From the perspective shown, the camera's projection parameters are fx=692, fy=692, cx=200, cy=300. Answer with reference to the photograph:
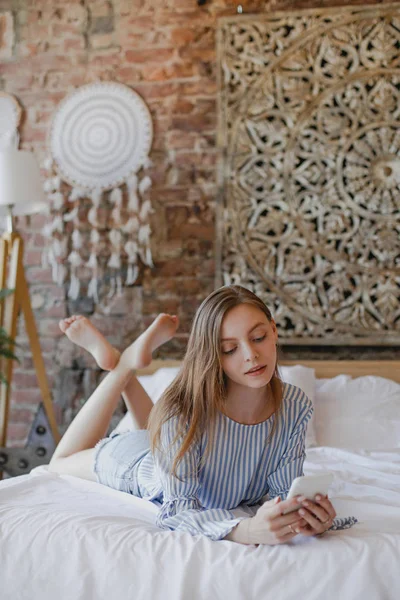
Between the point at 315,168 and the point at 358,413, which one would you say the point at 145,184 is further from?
the point at 358,413

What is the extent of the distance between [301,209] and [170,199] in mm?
652

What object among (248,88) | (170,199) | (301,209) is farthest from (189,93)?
(301,209)

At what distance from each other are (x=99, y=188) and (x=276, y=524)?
2.45 m

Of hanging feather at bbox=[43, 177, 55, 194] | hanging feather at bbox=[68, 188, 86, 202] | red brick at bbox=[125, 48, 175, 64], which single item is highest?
red brick at bbox=[125, 48, 175, 64]

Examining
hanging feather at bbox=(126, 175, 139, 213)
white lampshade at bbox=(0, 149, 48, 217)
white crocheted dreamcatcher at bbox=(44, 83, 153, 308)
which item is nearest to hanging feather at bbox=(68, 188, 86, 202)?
white crocheted dreamcatcher at bbox=(44, 83, 153, 308)

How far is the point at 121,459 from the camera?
203cm

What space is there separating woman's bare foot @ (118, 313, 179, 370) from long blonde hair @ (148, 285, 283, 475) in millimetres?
692

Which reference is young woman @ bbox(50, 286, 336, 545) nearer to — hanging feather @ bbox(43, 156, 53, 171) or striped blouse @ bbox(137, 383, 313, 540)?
striped blouse @ bbox(137, 383, 313, 540)

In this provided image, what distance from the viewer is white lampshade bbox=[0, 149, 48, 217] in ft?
10.1

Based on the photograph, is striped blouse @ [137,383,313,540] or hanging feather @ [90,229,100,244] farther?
hanging feather @ [90,229,100,244]

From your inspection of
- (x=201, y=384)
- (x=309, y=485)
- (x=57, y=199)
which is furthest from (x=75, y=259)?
(x=309, y=485)

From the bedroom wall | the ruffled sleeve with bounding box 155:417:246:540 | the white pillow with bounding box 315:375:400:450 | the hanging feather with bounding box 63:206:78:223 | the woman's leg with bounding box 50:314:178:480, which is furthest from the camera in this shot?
the hanging feather with bounding box 63:206:78:223

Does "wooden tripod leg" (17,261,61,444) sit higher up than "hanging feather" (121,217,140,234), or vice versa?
"hanging feather" (121,217,140,234)

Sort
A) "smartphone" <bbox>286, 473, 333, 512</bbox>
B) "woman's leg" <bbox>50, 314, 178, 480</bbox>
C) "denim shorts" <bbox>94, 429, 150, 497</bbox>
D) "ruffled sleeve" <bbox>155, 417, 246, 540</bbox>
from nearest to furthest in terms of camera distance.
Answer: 1. "smartphone" <bbox>286, 473, 333, 512</bbox>
2. "ruffled sleeve" <bbox>155, 417, 246, 540</bbox>
3. "denim shorts" <bbox>94, 429, 150, 497</bbox>
4. "woman's leg" <bbox>50, 314, 178, 480</bbox>
